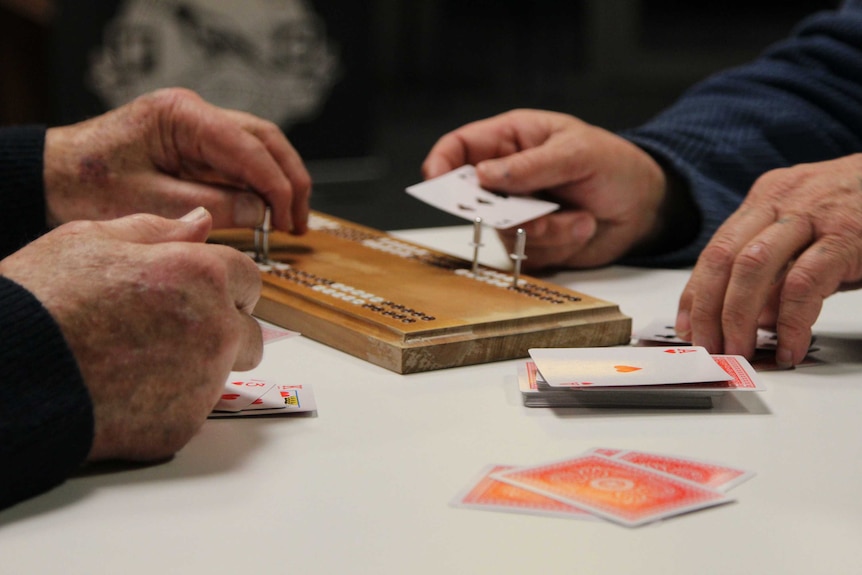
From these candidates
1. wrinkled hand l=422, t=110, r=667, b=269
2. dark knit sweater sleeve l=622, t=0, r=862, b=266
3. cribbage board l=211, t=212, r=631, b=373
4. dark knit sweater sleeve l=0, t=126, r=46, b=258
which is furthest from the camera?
dark knit sweater sleeve l=622, t=0, r=862, b=266

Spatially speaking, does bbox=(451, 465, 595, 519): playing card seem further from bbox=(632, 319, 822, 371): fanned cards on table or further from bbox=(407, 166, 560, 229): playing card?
bbox=(407, 166, 560, 229): playing card

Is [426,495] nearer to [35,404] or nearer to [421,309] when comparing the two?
[35,404]

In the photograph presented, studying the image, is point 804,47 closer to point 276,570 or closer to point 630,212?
point 630,212

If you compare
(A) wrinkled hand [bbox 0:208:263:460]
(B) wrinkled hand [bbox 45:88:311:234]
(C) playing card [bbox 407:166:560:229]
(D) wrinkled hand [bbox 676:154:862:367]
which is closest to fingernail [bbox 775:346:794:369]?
(D) wrinkled hand [bbox 676:154:862:367]

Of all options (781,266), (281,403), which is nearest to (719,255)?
(781,266)

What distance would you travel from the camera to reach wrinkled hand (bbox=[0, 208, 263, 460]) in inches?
29.2

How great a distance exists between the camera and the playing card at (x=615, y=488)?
27.7 inches

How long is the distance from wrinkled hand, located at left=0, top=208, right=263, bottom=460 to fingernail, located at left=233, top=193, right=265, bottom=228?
2.03ft

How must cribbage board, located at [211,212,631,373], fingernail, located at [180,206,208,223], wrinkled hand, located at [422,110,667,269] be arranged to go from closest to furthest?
fingernail, located at [180,206,208,223], cribbage board, located at [211,212,631,373], wrinkled hand, located at [422,110,667,269]

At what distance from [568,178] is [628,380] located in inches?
26.2

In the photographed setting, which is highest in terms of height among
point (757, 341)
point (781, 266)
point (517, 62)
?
point (781, 266)

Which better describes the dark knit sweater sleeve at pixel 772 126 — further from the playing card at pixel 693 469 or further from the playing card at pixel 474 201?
the playing card at pixel 693 469

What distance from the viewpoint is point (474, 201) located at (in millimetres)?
1474

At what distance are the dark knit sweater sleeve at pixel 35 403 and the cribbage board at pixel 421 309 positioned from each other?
371 mm
